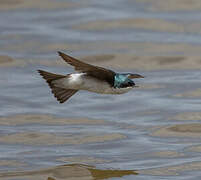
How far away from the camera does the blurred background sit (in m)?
7.61

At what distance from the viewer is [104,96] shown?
9.77 m

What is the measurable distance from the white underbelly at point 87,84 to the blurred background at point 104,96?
2.26 ft

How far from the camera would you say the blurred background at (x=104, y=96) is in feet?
25.0

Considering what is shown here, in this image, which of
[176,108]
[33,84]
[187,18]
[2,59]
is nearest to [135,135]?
[176,108]

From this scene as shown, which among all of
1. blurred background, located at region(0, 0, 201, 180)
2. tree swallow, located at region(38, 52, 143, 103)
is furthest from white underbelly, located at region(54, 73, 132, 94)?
blurred background, located at region(0, 0, 201, 180)

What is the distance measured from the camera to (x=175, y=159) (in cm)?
771

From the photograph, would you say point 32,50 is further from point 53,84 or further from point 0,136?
point 53,84

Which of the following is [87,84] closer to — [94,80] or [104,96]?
[94,80]

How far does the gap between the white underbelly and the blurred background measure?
0.69 m

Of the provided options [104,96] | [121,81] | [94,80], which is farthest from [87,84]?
[104,96]

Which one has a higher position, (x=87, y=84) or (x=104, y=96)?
(x=87, y=84)

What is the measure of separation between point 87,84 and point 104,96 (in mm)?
2787

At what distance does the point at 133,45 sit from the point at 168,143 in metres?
3.12

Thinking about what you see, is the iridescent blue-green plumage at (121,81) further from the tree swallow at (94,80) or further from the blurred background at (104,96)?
the blurred background at (104,96)
